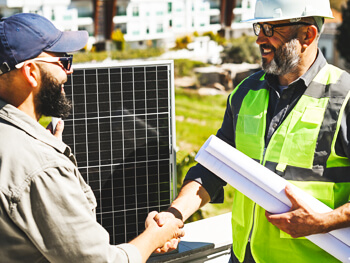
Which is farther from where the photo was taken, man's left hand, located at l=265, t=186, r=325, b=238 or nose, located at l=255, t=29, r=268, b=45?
nose, located at l=255, t=29, r=268, b=45

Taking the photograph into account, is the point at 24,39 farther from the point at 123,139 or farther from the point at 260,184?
the point at 123,139

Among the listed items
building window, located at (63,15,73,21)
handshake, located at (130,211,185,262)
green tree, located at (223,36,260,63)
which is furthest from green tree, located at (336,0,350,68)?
handshake, located at (130,211,185,262)

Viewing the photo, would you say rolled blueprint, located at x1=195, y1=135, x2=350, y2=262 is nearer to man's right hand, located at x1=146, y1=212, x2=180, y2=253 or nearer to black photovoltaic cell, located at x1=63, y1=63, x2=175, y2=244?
man's right hand, located at x1=146, y1=212, x2=180, y2=253

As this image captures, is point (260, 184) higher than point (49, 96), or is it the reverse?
point (49, 96)

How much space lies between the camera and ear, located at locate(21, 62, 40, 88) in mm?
2252

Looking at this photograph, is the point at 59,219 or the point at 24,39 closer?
the point at 59,219

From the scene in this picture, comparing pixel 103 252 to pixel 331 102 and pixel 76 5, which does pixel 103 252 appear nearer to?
pixel 331 102

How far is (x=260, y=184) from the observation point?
8.98 ft

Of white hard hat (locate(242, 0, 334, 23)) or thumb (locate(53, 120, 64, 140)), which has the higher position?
white hard hat (locate(242, 0, 334, 23))

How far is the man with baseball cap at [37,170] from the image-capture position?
2045 mm

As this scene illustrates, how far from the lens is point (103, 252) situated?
2199mm

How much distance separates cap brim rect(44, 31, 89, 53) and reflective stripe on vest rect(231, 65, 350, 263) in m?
1.04

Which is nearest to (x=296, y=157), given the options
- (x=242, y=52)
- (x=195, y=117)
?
(x=195, y=117)

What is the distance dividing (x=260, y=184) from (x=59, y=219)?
1.10m
